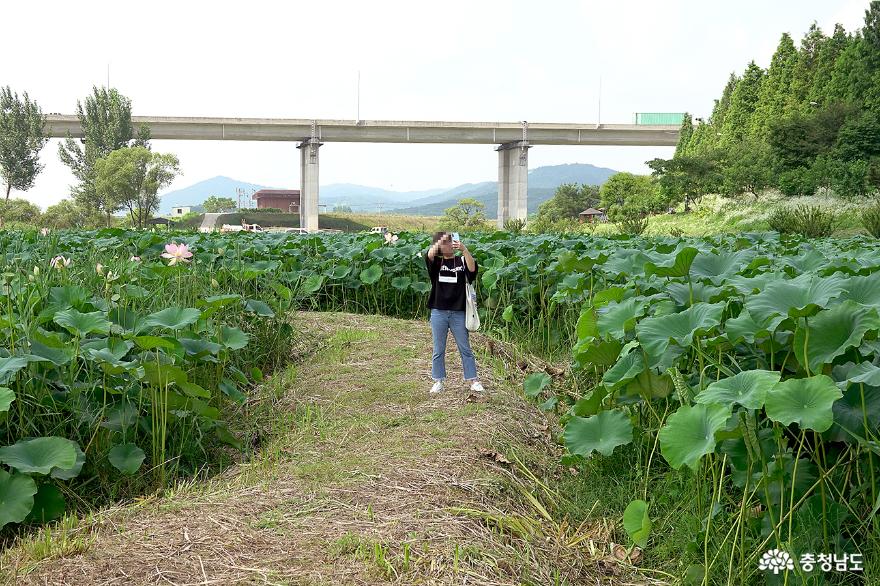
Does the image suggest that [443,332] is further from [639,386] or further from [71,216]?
[71,216]

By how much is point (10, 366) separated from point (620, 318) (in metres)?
2.99

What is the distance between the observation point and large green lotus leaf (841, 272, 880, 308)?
11.4 feet

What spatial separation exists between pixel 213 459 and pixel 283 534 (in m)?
1.64

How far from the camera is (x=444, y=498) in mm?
3854

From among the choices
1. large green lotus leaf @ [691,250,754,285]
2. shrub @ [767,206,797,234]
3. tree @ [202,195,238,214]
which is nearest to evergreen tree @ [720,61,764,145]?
shrub @ [767,206,797,234]

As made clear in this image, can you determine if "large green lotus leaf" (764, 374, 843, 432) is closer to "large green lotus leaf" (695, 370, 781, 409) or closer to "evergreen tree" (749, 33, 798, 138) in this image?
"large green lotus leaf" (695, 370, 781, 409)

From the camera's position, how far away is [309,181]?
57.1m

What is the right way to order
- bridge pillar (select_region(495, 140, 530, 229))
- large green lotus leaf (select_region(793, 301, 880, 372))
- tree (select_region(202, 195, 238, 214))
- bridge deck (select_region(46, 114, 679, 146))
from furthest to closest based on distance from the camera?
tree (select_region(202, 195, 238, 214)) < bridge pillar (select_region(495, 140, 530, 229)) < bridge deck (select_region(46, 114, 679, 146)) < large green lotus leaf (select_region(793, 301, 880, 372))

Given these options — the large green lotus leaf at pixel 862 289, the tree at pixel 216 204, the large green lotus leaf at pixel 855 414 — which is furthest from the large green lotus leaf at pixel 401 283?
the tree at pixel 216 204

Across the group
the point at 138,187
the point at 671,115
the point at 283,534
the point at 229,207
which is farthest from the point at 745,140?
the point at 229,207

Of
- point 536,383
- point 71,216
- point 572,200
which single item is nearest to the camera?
point 536,383

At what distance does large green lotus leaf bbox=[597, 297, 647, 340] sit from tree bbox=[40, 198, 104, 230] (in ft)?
172

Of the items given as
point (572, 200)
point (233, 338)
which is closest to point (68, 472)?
point (233, 338)

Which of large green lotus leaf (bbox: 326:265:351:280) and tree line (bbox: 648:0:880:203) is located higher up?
tree line (bbox: 648:0:880:203)
